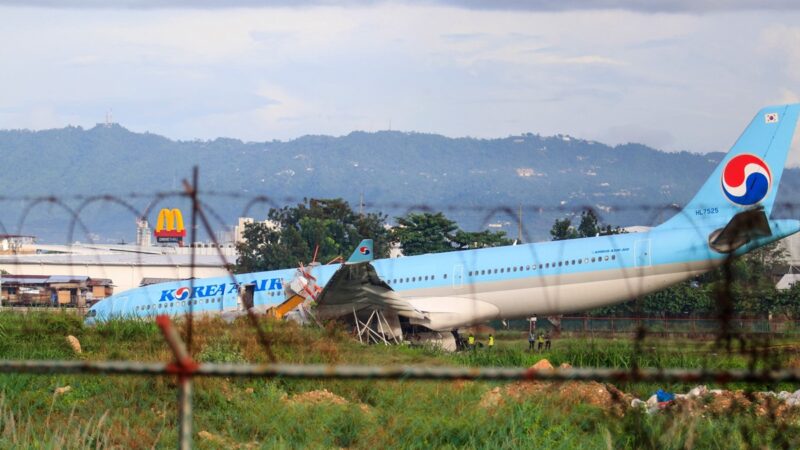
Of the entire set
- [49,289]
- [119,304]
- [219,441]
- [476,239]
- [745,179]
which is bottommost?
[219,441]

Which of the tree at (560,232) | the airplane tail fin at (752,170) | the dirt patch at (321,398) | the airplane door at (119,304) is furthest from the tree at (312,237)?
the dirt patch at (321,398)

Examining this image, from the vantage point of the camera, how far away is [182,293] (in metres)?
29.5

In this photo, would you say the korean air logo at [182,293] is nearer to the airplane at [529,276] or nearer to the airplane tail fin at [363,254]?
the airplane at [529,276]

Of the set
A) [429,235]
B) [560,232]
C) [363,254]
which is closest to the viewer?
[363,254]

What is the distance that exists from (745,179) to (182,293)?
14461 millimetres

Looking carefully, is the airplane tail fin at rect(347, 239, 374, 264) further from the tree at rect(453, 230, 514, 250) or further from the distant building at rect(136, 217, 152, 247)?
the tree at rect(453, 230, 514, 250)

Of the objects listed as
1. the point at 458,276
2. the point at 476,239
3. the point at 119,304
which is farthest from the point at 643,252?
the point at 119,304

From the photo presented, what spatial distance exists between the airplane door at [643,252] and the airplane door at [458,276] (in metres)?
4.45

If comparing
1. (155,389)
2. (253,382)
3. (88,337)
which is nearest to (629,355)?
(253,382)

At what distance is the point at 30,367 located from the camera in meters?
6.01

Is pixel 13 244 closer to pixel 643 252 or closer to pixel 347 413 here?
pixel 643 252

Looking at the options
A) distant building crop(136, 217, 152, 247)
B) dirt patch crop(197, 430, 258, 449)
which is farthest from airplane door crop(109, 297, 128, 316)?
dirt patch crop(197, 430, 258, 449)

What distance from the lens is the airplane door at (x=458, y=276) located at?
29.5m

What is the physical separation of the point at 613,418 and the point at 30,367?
7.23 m
